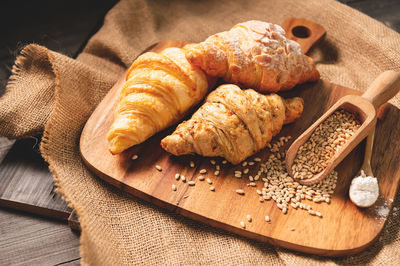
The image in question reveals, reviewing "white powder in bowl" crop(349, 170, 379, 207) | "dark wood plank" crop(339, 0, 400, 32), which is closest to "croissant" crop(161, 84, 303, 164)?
"white powder in bowl" crop(349, 170, 379, 207)

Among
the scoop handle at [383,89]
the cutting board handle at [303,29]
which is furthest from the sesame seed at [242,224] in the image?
the cutting board handle at [303,29]

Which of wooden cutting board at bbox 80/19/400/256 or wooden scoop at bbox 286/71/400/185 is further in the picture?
wooden scoop at bbox 286/71/400/185

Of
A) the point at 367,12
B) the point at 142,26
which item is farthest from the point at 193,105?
the point at 367,12

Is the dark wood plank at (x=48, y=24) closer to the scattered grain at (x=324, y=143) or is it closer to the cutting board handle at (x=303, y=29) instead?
the cutting board handle at (x=303, y=29)

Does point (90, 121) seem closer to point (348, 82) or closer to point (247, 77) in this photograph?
point (247, 77)

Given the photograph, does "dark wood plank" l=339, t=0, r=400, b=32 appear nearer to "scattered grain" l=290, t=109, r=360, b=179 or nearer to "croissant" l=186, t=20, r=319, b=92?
"croissant" l=186, t=20, r=319, b=92
